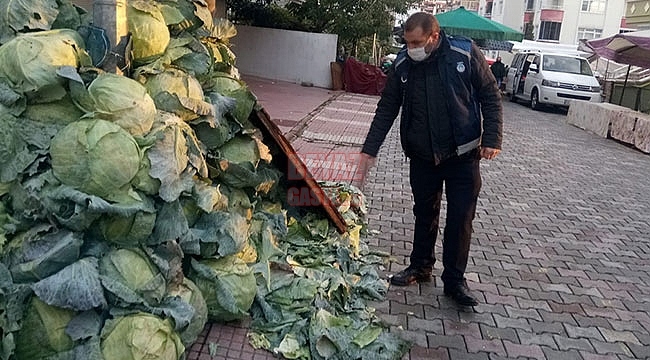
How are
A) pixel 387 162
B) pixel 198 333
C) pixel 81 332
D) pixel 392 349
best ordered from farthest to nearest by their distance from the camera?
pixel 387 162 < pixel 392 349 < pixel 198 333 < pixel 81 332

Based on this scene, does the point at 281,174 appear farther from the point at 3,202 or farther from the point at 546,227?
the point at 546,227

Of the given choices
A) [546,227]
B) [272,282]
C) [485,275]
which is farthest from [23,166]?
[546,227]

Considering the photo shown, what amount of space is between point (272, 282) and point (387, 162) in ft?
19.1

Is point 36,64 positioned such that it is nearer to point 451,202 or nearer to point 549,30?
point 451,202

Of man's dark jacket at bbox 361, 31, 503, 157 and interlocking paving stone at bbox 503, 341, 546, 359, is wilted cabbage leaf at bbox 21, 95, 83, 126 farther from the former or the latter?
interlocking paving stone at bbox 503, 341, 546, 359

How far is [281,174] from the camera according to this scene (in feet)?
14.0

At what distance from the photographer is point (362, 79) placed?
19.5 m

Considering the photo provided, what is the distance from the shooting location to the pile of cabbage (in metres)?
2.51

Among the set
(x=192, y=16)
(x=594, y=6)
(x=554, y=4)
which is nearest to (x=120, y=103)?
(x=192, y=16)

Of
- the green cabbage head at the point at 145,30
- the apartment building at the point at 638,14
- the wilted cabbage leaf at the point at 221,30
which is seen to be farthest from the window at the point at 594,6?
the green cabbage head at the point at 145,30

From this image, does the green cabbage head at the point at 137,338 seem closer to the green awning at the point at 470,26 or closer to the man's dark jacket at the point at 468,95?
the man's dark jacket at the point at 468,95

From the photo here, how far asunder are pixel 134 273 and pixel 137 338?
0.28 meters

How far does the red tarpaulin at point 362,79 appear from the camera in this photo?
64.1ft

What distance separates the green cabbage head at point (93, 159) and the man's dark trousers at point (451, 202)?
2.20 m
